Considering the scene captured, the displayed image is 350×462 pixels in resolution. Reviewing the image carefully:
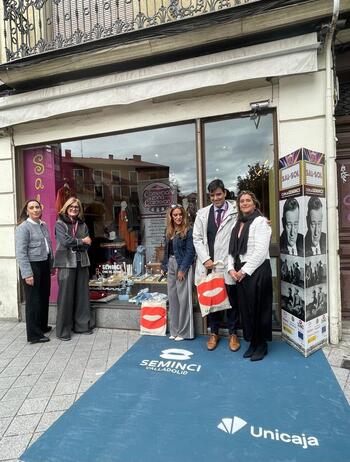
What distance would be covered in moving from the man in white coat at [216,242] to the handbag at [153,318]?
29.6 inches

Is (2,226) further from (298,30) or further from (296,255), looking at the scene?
(298,30)

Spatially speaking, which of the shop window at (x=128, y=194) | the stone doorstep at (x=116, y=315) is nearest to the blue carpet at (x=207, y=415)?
the stone doorstep at (x=116, y=315)

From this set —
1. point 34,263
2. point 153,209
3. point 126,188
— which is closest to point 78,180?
point 126,188

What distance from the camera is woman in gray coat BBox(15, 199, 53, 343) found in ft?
15.0

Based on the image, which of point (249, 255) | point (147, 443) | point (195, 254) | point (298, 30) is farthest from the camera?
point (195, 254)

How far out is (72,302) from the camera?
16.1ft

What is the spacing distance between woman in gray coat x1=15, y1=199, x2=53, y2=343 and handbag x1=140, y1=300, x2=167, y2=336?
136 cm

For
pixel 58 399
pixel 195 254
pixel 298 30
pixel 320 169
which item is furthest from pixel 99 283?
pixel 298 30

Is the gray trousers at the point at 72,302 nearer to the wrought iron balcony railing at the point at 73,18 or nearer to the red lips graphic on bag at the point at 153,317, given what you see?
the red lips graphic on bag at the point at 153,317

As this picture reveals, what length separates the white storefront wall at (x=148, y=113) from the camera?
4.26 meters

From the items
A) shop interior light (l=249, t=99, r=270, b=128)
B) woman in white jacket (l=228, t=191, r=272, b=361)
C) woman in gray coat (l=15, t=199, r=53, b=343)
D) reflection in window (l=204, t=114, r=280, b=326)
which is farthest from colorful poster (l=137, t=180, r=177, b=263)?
woman in white jacket (l=228, t=191, r=272, b=361)

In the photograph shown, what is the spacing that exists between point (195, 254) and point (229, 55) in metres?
2.52

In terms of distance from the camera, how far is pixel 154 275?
6.05 m

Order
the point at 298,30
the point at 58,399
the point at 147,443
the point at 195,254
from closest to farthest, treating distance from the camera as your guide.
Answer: the point at 147,443
the point at 58,399
the point at 298,30
the point at 195,254
